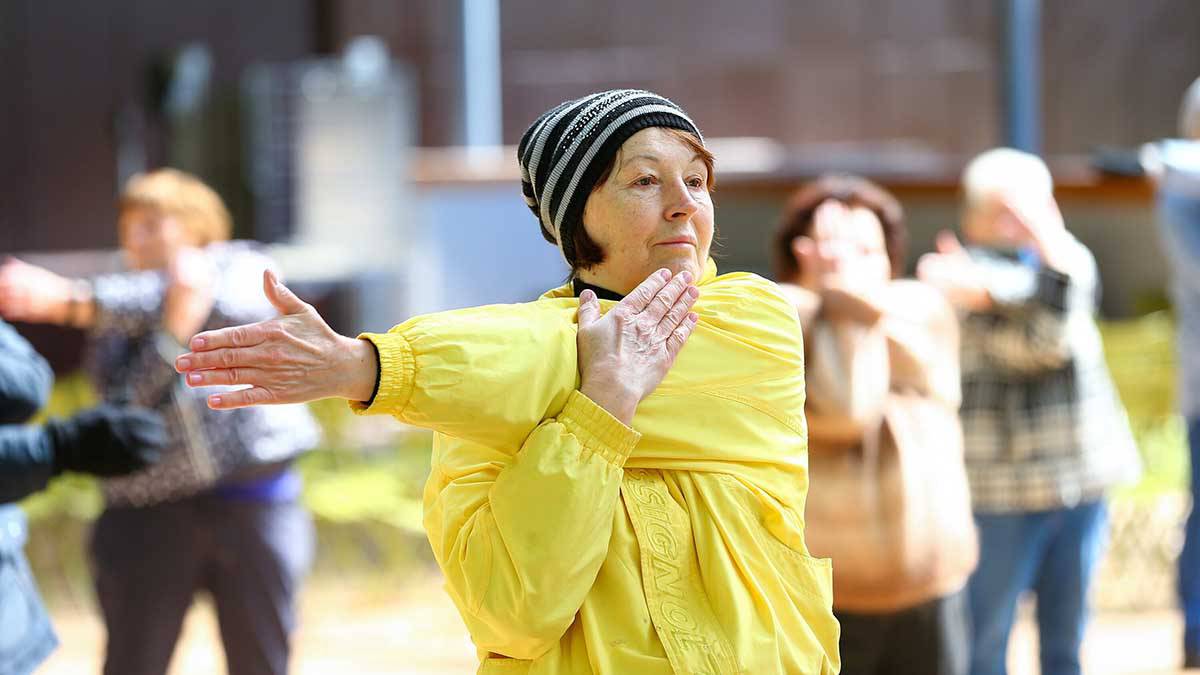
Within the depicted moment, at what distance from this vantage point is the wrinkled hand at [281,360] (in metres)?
1.46

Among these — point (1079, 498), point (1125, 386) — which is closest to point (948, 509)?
point (1079, 498)

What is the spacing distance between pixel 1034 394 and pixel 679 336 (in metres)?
2.39

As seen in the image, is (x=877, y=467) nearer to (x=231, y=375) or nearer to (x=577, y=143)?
(x=577, y=143)

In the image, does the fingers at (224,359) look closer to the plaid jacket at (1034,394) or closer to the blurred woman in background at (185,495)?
the blurred woman in background at (185,495)

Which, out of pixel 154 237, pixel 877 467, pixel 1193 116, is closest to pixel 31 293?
pixel 154 237

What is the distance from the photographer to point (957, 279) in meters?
3.68

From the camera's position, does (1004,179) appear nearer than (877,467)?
No

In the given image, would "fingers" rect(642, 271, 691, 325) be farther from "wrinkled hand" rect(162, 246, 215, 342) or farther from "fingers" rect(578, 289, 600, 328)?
"wrinkled hand" rect(162, 246, 215, 342)

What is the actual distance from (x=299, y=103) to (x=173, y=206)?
5218mm

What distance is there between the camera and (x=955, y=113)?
10016mm

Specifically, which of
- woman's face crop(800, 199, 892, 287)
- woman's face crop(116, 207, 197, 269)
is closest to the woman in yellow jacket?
woman's face crop(800, 199, 892, 287)

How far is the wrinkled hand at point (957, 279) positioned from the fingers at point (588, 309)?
2092mm

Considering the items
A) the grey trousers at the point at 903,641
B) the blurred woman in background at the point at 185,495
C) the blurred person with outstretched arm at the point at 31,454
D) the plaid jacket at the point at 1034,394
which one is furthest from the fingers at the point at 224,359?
the plaid jacket at the point at 1034,394

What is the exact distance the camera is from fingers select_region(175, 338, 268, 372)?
1451mm
